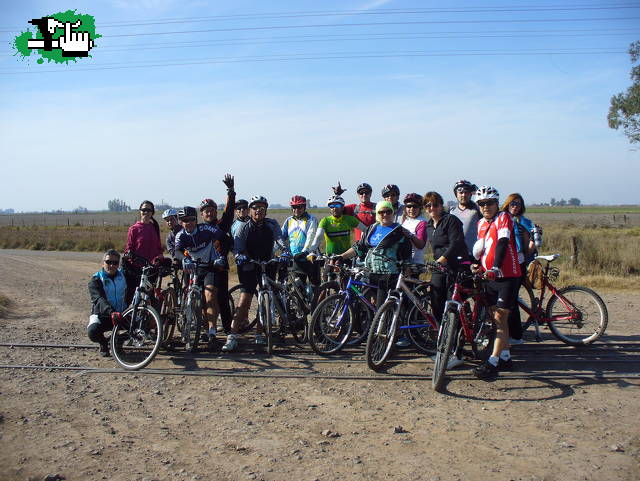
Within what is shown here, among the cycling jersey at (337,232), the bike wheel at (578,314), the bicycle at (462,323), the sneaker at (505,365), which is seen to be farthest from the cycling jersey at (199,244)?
the bike wheel at (578,314)

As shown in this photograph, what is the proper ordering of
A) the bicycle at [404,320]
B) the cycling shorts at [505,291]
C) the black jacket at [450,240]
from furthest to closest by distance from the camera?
the black jacket at [450,240] → the bicycle at [404,320] → the cycling shorts at [505,291]

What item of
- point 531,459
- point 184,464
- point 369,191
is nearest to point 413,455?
point 531,459

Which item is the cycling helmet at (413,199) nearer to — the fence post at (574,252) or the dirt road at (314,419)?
the dirt road at (314,419)

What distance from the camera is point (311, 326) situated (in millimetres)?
7125

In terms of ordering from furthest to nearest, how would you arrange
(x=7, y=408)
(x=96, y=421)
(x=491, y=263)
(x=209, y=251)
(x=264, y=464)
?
1. (x=209, y=251)
2. (x=491, y=263)
3. (x=7, y=408)
4. (x=96, y=421)
5. (x=264, y=464)

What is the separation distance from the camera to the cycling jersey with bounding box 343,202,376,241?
8.63 m

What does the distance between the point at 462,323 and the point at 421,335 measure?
87cm

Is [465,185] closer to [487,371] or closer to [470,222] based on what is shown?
[470,222]

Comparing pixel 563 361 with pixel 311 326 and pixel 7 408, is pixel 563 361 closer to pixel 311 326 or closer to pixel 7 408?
pixel 311 326

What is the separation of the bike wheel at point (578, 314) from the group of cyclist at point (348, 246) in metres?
0.64

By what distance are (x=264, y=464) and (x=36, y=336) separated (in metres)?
6.04

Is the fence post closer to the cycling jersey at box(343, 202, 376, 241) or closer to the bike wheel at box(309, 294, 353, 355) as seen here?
the cycling jersey at box(343, 202, 376, 241)

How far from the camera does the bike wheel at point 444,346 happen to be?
579 centimetres

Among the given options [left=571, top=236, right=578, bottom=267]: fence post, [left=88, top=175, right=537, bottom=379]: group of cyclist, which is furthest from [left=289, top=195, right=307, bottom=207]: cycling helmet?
[left=571, top=236, right=578, bottom=267]: fence post
